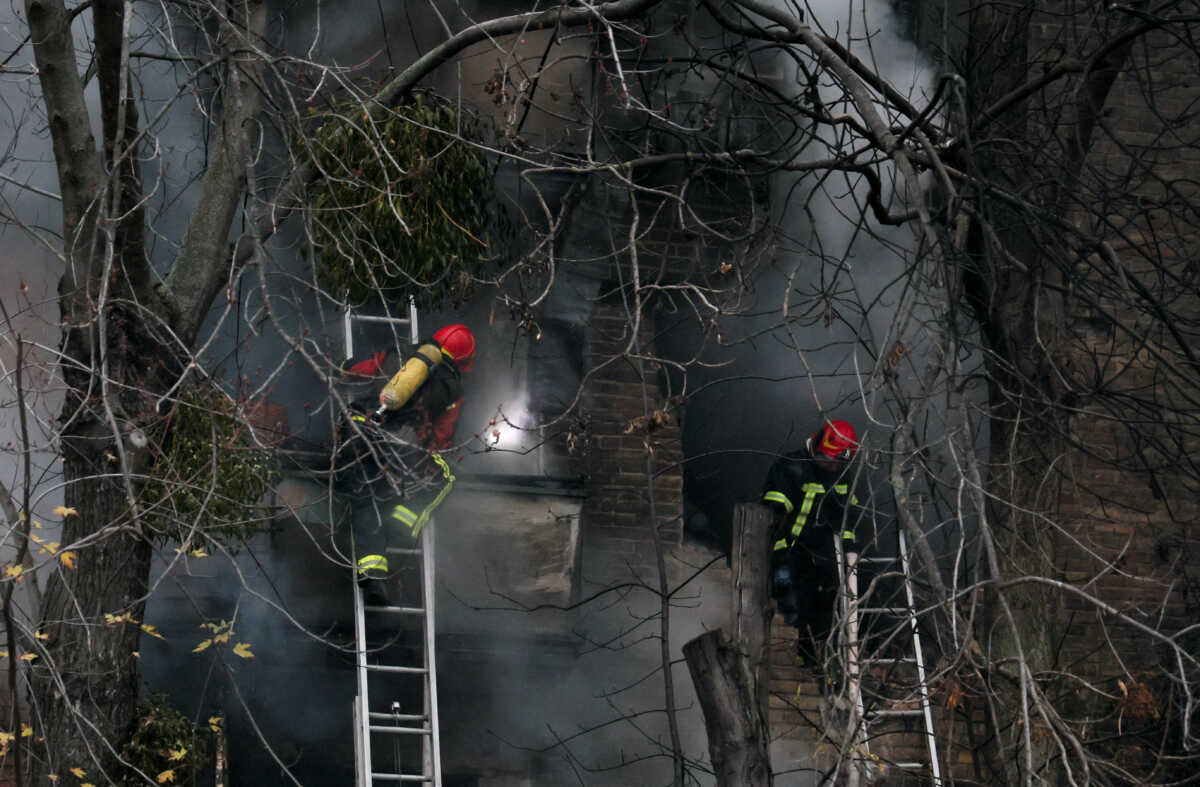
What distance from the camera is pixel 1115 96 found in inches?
351

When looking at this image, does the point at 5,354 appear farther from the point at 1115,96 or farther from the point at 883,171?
the point at 1115,96

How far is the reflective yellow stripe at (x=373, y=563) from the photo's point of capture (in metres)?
7.34

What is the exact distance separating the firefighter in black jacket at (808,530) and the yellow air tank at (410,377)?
2319mm

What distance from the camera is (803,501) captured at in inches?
329

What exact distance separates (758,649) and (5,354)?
5190 mm

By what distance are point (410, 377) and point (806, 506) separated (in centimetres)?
262

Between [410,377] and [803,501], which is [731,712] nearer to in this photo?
[410,377]

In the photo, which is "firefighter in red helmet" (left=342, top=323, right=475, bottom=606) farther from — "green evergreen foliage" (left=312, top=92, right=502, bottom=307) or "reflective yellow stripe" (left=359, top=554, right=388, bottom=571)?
"green evergreen foliage" (left=312, top=92, right=502, bottom=307)

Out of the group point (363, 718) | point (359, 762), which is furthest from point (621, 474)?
point (359, 762)

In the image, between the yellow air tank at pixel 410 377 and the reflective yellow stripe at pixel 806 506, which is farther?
the reflective yellow stripe at pixel 806 506

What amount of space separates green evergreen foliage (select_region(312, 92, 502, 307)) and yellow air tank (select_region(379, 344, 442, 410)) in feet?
1.93

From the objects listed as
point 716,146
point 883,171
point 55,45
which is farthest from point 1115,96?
point 55,45

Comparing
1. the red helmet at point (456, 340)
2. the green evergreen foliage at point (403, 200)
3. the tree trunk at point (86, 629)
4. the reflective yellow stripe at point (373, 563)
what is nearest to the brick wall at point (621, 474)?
the red helmet at point (456, 340)

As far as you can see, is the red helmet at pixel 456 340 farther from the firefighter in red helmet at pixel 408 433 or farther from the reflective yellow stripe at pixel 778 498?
the reflective yellow stripe at pixel 778 498
